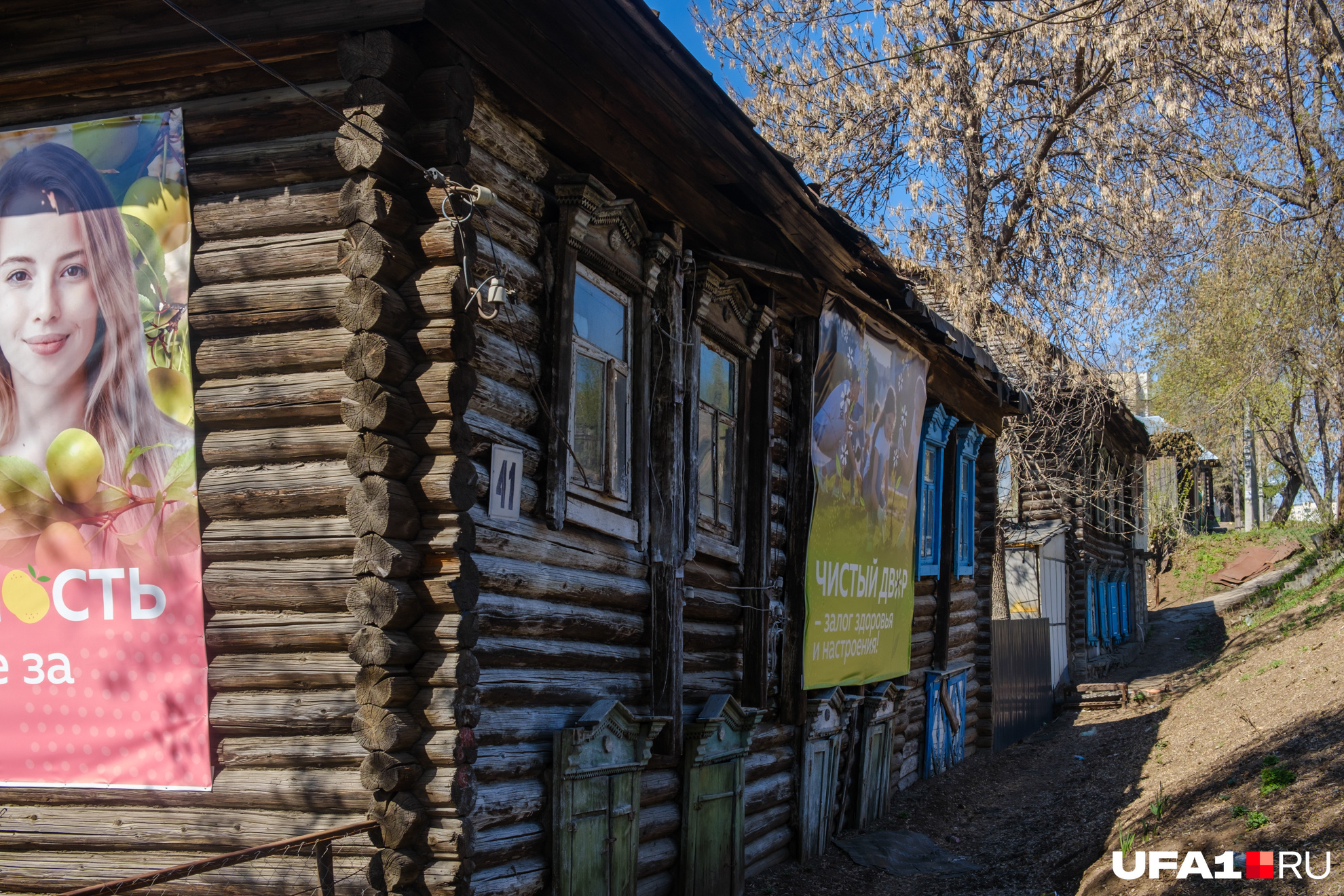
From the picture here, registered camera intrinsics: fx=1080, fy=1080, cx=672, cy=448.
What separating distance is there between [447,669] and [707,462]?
11.7ft

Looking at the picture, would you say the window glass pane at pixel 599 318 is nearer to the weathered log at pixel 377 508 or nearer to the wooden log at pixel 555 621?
the wooden log at pixel 555 621

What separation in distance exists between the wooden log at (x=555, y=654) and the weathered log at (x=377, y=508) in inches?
28.3

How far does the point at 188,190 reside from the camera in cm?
482

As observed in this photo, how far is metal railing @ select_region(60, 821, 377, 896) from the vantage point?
3727mm

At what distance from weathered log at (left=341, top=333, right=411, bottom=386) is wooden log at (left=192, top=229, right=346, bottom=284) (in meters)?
0.44

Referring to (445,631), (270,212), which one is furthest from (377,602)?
(270,212)

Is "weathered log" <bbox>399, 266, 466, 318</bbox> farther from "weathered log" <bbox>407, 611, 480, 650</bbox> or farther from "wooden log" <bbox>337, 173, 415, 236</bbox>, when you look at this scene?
"weathered log" <bbox>407, 611, 480, 650</bbox>

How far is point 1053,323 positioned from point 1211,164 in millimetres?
4725

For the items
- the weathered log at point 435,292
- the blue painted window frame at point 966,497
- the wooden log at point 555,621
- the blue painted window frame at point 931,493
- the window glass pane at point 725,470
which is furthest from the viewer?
the blue painted window frame at point 966,497

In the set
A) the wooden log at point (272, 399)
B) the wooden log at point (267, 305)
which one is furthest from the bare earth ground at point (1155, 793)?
the wooden log at point (267, 305)

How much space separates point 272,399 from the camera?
463 centimetres

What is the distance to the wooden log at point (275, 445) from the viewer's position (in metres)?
4.54

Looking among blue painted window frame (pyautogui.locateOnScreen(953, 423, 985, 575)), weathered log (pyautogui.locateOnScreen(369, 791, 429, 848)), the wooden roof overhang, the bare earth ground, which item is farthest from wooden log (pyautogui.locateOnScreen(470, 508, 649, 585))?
blue painted window frame (pyautogui.locateOnScreen(953, 423, 985, 575))

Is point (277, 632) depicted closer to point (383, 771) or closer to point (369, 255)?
point (383, 771)
